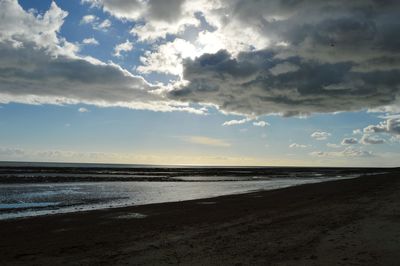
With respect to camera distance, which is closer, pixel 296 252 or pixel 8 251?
pixel 296 252

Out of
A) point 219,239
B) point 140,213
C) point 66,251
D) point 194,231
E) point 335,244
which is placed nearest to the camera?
point 335,244

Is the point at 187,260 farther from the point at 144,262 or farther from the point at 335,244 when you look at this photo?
the point at 335,244

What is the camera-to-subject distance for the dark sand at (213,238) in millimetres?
9375

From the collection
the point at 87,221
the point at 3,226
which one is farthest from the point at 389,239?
the point at 3,226

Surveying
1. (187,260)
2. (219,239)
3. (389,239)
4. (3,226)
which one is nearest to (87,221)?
(3,226)

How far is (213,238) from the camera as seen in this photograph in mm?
12078

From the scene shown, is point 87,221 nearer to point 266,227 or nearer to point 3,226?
point 3,226

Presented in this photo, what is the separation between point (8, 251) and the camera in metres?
11.3

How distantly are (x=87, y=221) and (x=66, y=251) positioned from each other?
6.34m

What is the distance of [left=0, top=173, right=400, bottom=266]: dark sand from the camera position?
9.38m

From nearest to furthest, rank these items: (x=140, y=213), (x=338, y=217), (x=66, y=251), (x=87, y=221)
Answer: (x=66, y=251)
(x=338, y=217)
(x=87, y=221)
(x=140, y=213)

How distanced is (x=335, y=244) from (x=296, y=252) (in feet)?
4.65

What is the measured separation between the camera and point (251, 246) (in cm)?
1063

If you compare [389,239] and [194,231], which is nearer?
[389,239]
